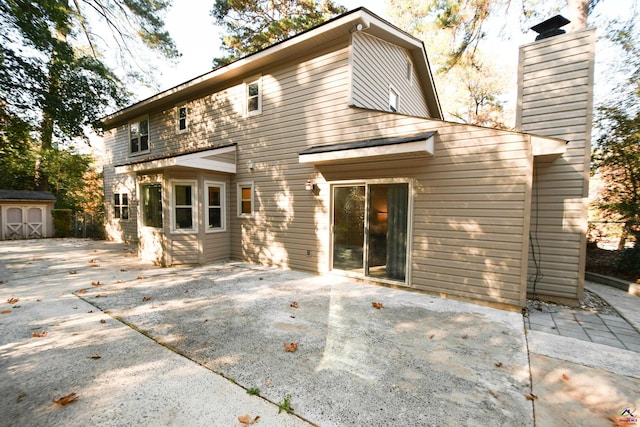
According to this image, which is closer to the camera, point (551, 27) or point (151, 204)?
point (551, 27)

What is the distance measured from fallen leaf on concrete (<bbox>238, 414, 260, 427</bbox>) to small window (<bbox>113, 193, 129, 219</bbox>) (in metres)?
13.1

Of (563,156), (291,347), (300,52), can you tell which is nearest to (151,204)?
(300,52)

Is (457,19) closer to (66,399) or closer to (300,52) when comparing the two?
(300,52)

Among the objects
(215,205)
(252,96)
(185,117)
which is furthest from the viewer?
(185,117)

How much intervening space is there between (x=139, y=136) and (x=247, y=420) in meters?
12.9

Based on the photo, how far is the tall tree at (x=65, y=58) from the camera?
841 centimetres

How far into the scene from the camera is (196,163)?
6.99m

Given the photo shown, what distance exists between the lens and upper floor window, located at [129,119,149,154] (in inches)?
442

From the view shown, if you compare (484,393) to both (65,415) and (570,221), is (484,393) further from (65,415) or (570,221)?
(570,221)

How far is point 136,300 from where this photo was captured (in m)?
4.66

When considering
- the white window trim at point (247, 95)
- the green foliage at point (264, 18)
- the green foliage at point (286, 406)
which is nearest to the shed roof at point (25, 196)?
the green foliage at point (264, 18)

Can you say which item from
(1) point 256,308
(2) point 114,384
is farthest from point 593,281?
(2) point 114,384

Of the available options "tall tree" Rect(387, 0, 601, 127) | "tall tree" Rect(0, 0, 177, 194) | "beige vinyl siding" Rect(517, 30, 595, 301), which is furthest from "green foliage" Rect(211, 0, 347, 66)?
"beige vinyl siding" Rect(517, 30, 595, 301)

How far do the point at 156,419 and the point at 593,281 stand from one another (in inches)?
354
